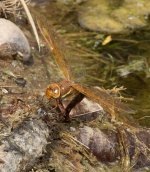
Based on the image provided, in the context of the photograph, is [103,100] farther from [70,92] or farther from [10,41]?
[10,41]

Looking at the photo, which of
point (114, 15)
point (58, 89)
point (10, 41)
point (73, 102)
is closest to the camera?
point (58, 89)

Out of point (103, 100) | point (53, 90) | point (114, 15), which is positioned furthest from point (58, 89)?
point (114, 15)

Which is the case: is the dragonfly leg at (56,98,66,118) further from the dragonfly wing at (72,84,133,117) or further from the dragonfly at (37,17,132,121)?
the dragonfly wing at (72,84,133,117)

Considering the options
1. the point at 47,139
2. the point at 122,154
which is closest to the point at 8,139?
the point at 47,139

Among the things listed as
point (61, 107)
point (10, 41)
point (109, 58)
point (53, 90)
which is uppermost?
point (53, 90)

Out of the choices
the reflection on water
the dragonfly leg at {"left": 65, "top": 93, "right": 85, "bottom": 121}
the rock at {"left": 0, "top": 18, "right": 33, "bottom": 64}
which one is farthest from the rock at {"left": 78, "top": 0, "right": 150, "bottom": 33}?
the dragonfly leg at {"left": 65, "top": 93, "right": 85, "bottom": 121}

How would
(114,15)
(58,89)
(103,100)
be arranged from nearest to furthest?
(58,89) → (103,100) → (114,15)

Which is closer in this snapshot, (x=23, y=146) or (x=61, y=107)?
(x=23, y=146)

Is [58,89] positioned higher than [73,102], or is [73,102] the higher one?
[58,89]
